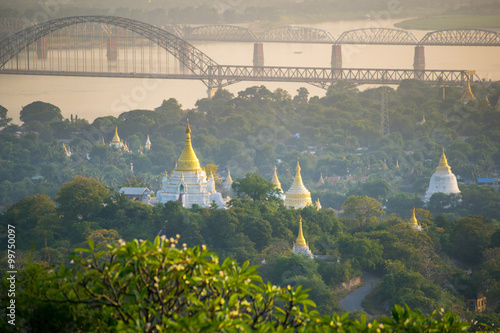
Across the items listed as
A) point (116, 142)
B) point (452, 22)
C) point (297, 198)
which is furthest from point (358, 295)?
point (452, 22)

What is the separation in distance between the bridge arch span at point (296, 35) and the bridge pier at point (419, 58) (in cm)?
1112

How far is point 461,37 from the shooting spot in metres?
122

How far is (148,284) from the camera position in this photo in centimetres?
1909

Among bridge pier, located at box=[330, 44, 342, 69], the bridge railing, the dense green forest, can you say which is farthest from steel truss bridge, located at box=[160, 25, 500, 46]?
the dense green forest

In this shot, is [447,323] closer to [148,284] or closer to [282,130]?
[148,284]

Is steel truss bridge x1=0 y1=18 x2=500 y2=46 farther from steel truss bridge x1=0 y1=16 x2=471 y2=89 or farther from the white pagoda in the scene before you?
the white pagoda

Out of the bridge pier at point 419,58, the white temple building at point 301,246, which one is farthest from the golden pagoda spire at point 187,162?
the bridge pier at point 419,58

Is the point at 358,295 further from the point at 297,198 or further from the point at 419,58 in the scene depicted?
the point at 419,58

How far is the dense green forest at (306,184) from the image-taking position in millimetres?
44062

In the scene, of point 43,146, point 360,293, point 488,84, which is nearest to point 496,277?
point 360,293

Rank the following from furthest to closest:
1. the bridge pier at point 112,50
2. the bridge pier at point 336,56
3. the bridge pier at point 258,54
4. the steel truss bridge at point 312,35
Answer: the bridge pier at point 336,56, the steel truss bridge at point 312,35, the bridge pier at point 258,54, the bridge pier at point 112,50

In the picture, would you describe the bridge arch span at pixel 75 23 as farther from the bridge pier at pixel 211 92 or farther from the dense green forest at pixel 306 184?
the dense green forest at pixel 306 184

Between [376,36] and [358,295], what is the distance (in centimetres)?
8926

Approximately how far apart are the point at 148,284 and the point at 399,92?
90.7 metres
